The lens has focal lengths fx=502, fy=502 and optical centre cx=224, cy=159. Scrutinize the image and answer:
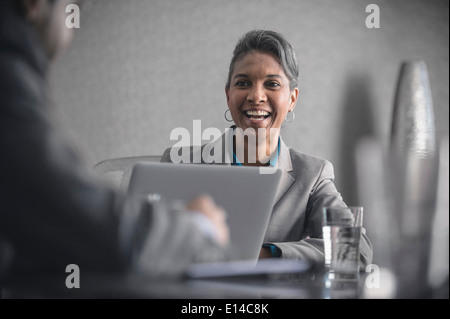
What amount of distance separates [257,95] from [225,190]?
105 centimetres

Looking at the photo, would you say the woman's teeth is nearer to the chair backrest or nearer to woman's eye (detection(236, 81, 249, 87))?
woman's eye (detection(236, 81, 249, 87))

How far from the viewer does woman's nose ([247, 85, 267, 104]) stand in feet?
6.42

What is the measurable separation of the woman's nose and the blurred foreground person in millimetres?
1401

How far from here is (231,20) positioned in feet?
11.2

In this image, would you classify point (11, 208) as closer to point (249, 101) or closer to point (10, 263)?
point (10, 263)

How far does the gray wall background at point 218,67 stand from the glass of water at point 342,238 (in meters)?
2.41

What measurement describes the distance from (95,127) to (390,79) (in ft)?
6.78

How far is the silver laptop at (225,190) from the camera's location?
958 millimetres

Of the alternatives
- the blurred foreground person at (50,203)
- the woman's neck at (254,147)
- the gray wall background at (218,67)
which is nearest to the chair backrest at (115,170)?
the woman's neck at (254,147)

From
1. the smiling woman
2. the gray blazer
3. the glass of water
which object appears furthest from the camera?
the smiling woman

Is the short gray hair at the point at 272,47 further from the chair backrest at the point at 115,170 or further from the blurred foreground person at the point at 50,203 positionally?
the blurred foreground person at the point at 50,203

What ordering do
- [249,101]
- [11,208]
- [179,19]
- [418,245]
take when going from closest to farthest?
[418,245] → [11,208] → [249,101] → [179,19]

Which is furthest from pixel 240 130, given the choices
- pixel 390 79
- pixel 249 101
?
pixel 390 79

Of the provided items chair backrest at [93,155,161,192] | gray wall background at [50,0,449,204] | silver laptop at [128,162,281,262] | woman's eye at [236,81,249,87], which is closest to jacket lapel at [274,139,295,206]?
woman's eye at [236,81,249,87]
